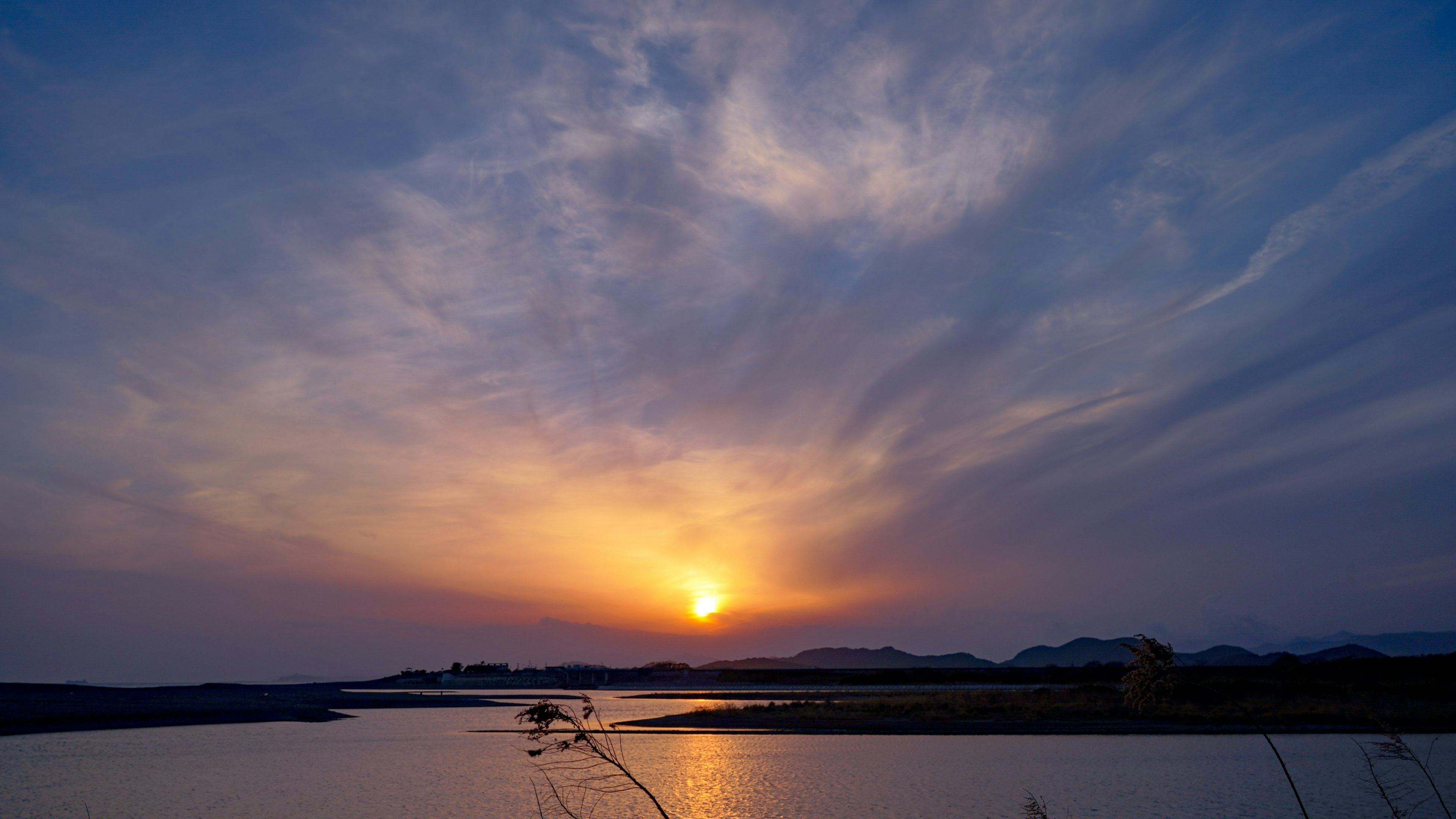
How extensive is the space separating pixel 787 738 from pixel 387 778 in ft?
96.4

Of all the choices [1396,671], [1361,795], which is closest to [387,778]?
[1361,795]

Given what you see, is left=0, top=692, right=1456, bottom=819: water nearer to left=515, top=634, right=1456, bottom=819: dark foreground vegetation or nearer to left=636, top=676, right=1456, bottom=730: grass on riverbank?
left=515, top=634, right=1456, bottom=819: dark foreground vegetation

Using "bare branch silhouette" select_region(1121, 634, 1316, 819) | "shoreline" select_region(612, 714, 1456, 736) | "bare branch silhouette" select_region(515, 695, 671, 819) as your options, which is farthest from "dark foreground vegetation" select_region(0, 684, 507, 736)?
"bare branch silhouette" select_region(1121, 634, 1316, 819)

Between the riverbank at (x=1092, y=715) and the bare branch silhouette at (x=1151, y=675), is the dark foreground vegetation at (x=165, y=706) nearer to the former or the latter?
the riverbank at (x=1092, y=715)

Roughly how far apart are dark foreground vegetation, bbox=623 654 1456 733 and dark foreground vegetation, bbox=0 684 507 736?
148 ft

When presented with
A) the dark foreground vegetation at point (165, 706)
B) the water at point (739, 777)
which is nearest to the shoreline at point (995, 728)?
the water at point (739, 777)

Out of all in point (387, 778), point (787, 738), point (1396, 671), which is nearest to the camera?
point (387, 778)

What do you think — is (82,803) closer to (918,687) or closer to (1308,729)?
(1308,729)

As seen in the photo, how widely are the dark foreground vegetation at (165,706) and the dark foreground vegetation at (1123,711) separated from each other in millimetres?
44958

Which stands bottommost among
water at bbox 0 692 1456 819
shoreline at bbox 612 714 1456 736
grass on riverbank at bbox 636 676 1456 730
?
water at bbox 0 692 1456 819

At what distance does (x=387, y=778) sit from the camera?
42.8 m

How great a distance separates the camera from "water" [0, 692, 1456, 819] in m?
33.0

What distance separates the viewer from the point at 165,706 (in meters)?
98.8

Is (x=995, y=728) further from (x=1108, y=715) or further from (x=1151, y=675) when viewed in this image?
(x=1151, y=675)
